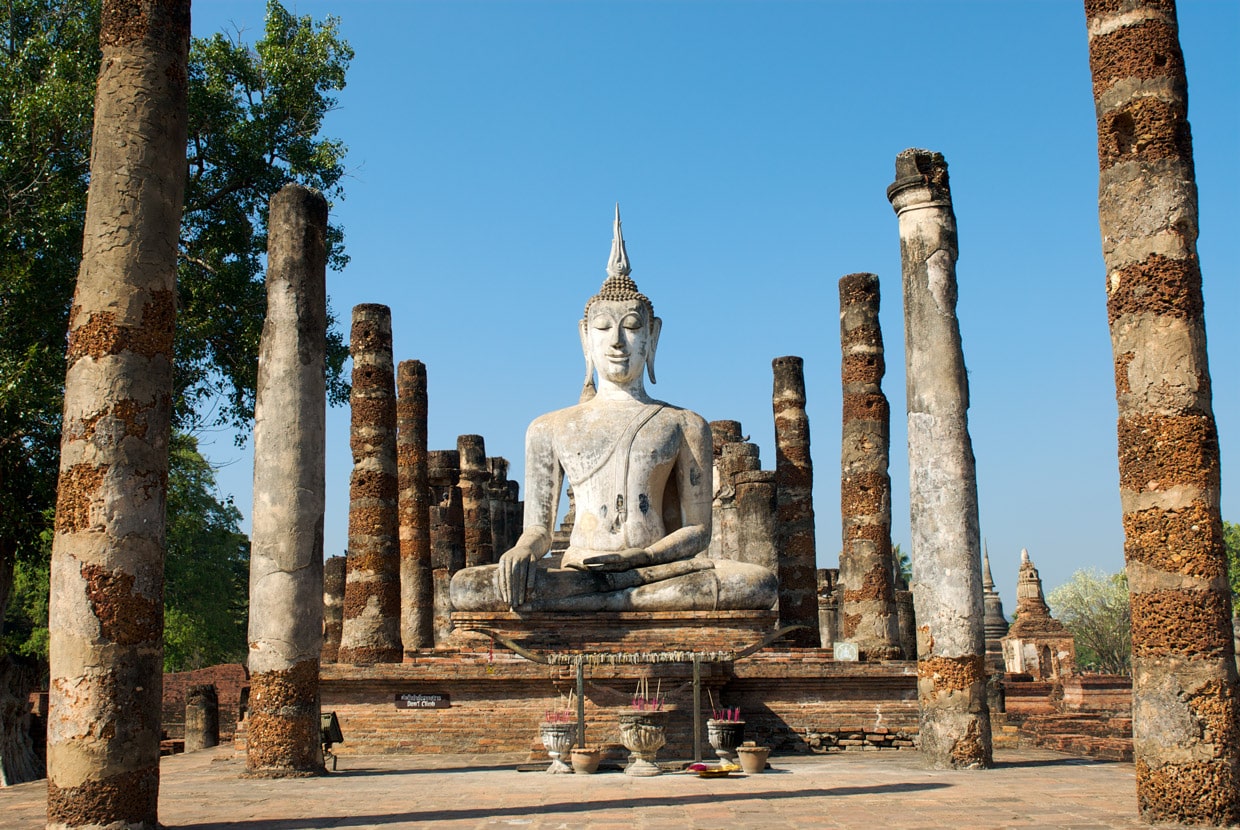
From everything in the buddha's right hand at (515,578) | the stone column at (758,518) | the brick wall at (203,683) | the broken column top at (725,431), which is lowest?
the brick wall at (203,683)

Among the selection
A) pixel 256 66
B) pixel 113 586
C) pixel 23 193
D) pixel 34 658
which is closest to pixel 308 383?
pixel 113 586

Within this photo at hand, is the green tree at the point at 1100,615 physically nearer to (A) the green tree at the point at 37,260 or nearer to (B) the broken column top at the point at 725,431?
(B) the broken column top at the point at 725,431

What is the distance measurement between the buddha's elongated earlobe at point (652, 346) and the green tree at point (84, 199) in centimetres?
542

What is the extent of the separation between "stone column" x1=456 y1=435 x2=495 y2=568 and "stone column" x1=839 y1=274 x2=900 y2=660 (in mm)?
8930

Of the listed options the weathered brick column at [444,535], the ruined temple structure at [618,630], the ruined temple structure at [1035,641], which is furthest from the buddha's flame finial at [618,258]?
the ruined temple structure at [1035,641]

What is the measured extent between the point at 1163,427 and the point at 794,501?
435 inches

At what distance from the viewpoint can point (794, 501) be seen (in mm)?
18000

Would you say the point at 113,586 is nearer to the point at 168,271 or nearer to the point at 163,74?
the point at 168,271

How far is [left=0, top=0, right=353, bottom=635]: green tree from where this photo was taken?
1452cm

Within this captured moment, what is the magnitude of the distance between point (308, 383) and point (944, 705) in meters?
5.66

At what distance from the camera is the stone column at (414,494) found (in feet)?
60.8

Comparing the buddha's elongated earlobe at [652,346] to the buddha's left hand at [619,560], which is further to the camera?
the buddha's elongated earlobe at [652,346]

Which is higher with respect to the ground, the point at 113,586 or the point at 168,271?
the point at 168,271

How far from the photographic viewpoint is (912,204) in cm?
1107
